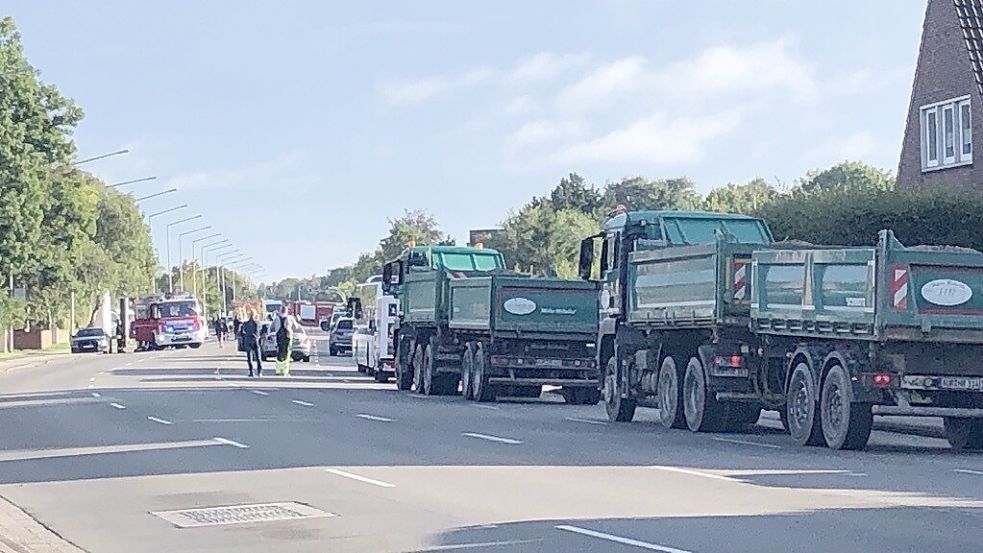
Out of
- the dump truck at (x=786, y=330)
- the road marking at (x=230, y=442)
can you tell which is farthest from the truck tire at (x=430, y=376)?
the road marking at (x=230, y=442)

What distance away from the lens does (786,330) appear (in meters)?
21.5

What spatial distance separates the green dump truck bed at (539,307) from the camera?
32031mm

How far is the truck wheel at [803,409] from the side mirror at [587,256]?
6.92 m

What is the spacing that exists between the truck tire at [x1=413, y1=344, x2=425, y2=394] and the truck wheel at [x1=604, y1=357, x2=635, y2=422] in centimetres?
979

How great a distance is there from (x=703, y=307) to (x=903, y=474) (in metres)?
6.70

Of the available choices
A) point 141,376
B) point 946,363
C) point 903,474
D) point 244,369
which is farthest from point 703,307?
point 244,369

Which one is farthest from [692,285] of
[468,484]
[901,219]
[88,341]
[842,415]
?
[88,341]

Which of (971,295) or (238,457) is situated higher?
(971,295)

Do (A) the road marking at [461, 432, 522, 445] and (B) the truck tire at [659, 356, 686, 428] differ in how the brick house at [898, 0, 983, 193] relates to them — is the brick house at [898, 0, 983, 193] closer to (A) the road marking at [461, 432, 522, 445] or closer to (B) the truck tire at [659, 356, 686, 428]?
(B) the truck tire at [659, 356, 686, 428]

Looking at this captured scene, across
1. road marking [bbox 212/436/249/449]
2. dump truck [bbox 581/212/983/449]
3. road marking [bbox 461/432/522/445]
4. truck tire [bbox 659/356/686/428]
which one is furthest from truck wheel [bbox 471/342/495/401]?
road marking [bbox 212/436/249/449]

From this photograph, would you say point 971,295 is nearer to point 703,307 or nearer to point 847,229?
point 703,307

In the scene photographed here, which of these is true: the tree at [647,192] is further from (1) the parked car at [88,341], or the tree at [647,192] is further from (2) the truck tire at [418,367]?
(2) the truck tire at [418,367]

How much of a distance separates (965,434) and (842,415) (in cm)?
204

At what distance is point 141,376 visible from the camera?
46094mm
